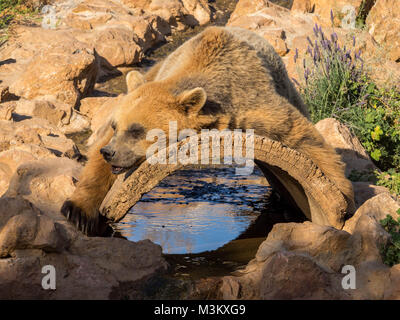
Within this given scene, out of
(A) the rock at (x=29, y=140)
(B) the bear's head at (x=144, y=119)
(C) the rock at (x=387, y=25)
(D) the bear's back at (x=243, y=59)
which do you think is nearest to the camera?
(B) the bear's head at (x=144, y=119)

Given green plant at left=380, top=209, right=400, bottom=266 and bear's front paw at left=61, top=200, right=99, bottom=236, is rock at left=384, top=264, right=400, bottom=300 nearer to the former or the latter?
green plant at left=380, top=209, right=400, bottom=266

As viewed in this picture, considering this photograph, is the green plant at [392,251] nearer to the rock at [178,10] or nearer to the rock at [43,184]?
the rock at [43,184]

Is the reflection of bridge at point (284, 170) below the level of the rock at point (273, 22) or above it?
below

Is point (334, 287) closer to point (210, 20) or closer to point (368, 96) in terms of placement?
point (368, 96)

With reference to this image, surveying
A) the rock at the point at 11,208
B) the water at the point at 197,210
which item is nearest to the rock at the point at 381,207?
the water at the point at 197,210

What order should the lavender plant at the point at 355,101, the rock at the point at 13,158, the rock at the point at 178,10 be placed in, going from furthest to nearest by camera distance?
the rock at the point at 178,10
the lavender plant at the point at 355,101
the rock at the point at 13,158

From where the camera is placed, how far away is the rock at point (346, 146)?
650 cm

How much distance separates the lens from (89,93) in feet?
33.7

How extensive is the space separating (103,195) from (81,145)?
3832mm

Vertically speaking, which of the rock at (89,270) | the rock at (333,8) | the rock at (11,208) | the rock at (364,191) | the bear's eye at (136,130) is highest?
the rock at (333,8)

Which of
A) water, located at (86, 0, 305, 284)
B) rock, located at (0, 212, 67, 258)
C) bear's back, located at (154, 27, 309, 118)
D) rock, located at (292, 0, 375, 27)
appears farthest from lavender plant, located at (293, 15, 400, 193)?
rock, located at (292, 0, 375, 27)

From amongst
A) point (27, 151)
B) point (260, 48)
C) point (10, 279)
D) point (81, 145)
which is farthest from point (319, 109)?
point (10, 279)

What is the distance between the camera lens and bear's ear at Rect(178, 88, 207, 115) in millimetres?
4443

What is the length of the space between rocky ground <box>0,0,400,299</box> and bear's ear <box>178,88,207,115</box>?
1.13m
